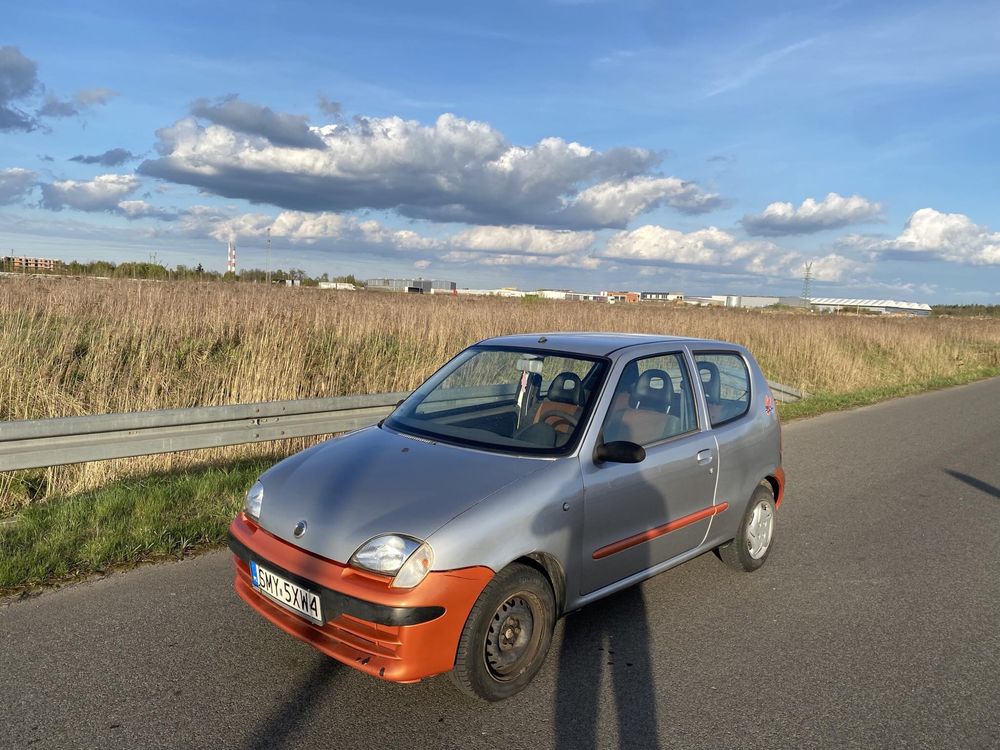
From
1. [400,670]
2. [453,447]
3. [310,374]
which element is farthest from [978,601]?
[310,374]

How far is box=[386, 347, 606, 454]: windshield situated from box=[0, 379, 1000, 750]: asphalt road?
1.13 meters


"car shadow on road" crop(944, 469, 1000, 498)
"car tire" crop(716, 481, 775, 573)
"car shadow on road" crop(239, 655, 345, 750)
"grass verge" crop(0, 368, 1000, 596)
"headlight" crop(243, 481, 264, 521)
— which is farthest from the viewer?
"car shadow on road" crop(944, 469, 1000, 498)

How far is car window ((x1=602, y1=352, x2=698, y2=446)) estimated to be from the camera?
413 cm

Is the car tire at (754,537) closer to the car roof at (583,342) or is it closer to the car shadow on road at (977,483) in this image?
the car roof at (583,342)

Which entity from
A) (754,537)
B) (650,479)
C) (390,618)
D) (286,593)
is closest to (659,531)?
(650,479)

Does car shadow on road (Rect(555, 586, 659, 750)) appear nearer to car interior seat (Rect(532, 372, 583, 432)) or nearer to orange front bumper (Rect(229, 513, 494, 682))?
orange front bumper (Rect(229, 513, 494, 682))

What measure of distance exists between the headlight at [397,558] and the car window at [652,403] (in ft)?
4.43

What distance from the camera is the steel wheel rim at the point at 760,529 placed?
16.8ft

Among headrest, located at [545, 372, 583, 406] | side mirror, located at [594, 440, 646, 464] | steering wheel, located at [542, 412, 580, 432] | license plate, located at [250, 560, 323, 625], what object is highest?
headrest, located at [545, 372, 583, 406]

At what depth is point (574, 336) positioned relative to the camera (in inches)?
193

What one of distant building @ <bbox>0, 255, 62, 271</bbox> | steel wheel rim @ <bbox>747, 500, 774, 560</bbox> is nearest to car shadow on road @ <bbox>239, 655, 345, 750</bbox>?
steel wheel rim @ <bbox>747, 500, 774, 560</bbox>

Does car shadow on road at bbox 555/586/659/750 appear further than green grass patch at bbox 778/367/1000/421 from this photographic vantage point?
No


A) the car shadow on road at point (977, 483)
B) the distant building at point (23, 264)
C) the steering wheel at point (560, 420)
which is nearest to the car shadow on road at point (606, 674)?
the steering wheel at point (560, 420)

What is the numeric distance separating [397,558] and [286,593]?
0.63 meters
